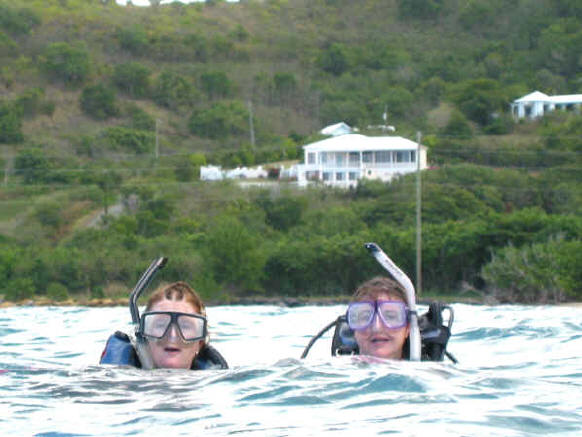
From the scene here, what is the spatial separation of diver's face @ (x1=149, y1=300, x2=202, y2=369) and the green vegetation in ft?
111

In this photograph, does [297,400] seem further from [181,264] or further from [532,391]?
[181,264]

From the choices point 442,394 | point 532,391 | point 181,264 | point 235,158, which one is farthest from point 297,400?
point 235,158

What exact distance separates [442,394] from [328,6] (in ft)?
433

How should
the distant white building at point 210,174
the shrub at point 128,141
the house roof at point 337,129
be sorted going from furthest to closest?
the house roof at point 337,129 < the shrub at point 128,141 < the distant white building at point 210,174

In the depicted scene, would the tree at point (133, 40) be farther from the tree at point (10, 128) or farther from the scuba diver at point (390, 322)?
the scuba diver at point (390, 322)

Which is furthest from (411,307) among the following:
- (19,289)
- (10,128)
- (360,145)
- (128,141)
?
(10,128)

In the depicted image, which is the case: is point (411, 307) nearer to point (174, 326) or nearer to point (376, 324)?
point (376, 324)

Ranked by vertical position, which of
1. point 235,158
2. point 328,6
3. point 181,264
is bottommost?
point 181,264

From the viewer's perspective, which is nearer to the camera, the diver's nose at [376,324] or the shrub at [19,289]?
the diver's nose at [376,324]

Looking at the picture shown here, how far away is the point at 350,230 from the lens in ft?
172

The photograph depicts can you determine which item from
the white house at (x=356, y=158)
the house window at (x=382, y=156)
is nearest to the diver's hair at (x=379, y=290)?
the white house at (x=356, y=158)

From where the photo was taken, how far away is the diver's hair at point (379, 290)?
8.09m

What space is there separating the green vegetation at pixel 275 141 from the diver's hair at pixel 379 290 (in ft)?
110

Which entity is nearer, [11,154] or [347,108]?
[11,154]
